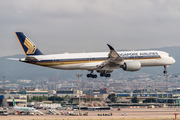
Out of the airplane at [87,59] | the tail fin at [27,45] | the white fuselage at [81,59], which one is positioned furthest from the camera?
the tail fin at [27,45]

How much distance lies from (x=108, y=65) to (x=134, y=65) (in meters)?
5.94

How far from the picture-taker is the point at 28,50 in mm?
78312

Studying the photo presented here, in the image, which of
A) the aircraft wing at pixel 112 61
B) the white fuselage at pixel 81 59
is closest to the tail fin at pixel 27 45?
the white fuselage at pixel 81 59

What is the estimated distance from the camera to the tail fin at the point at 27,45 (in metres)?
78.1

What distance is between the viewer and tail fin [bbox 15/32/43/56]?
78.1 metres

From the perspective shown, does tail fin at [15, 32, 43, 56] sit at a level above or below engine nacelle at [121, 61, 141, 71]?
above

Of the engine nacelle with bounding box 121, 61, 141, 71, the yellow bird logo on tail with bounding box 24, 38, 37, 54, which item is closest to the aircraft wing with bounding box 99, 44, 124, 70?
the engine nacelle with bounding box 121, 61, 141, 71

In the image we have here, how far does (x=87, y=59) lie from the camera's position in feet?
253

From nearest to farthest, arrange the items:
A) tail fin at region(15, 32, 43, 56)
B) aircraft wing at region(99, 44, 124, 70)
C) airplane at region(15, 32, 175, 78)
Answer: aircraft wing at region(99, 44, 124, 70), airplane at region(15, 32, 175, 78), tail fin at region(15, 32, 43, 56)

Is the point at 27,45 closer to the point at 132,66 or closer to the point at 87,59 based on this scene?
the point at 87,59

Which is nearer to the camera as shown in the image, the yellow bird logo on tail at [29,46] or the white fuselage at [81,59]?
the white fuselage at [81,59]

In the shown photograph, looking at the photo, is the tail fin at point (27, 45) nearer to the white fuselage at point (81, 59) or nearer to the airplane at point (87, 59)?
the airplane at point (87, 59)

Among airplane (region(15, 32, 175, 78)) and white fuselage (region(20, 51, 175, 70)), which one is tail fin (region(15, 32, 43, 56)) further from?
white fuselage (region(20, 51, 175, 70))

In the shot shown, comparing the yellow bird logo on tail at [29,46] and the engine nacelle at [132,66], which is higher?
the yellow bird logo on tail at [29,46]
